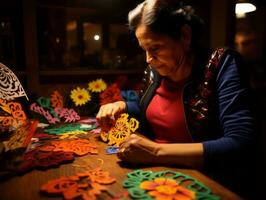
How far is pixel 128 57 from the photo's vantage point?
3.07 metres

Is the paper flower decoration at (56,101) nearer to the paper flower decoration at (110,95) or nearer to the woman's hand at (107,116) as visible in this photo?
the paper flower decoration at (110,95)


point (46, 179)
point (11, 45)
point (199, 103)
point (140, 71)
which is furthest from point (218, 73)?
point (11, 45)

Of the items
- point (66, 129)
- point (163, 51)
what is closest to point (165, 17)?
point (163, 51)

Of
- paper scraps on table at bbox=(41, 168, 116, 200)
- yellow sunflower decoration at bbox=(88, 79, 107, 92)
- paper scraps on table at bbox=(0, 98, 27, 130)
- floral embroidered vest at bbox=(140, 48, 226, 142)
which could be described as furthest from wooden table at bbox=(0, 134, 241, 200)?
yellow sunflower decoration at bbox=(88, 79, 107, 92)

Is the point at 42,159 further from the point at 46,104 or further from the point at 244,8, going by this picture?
the point at 244,8

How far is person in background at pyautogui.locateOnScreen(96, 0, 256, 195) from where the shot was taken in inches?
43.4

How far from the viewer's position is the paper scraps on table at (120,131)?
1333 mm

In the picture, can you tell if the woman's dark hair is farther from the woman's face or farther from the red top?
the red top

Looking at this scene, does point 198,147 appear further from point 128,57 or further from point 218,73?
point 128,57

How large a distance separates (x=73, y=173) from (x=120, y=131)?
39 cm

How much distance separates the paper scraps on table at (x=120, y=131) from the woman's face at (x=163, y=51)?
320 mm

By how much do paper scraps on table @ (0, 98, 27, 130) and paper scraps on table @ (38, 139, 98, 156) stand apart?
16 cm

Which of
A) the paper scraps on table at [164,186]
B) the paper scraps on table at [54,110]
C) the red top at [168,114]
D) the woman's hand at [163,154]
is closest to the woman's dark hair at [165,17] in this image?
the red top at [168,114]

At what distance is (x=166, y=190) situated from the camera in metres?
0.87
